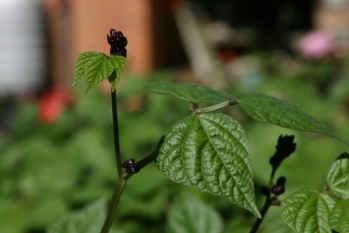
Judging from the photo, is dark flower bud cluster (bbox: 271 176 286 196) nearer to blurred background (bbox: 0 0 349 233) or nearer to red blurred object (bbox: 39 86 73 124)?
blurred background (bbox: 0 0 349 233)

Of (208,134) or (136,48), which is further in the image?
(136,48)

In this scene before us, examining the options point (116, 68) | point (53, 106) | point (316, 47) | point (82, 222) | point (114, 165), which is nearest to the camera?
point (116, 68)

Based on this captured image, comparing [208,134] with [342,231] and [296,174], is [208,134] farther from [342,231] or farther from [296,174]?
[296,174]

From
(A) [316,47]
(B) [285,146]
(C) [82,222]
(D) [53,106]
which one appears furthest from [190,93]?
(A) [316,47]

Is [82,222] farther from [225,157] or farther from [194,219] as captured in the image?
[225,157]

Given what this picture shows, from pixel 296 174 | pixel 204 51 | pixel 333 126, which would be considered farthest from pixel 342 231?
pixel 204 51
